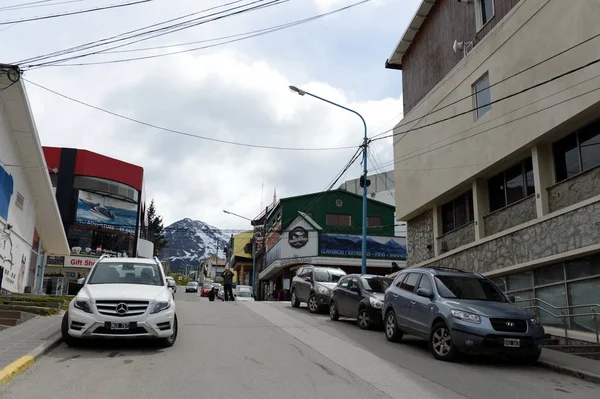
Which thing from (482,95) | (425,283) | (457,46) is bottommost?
(425,283)

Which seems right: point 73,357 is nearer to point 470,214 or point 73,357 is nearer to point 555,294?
point 555,294

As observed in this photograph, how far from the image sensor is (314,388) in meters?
7.09

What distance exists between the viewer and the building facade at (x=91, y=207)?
149ft

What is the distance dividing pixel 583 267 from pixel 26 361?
1172cm

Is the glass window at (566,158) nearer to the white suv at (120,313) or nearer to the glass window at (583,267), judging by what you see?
the glass window at (583,267)

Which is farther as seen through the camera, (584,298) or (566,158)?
(566,158)

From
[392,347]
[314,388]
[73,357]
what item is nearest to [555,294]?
[392,347]

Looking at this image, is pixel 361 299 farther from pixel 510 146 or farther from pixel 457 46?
pixel 457 46

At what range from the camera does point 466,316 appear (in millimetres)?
9688

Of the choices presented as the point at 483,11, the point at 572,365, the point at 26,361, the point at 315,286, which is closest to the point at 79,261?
the point at 315,286

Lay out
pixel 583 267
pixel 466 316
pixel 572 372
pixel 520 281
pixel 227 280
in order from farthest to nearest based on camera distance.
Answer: pixel 227 280 → pixel 520 281 → pixel 583 267 → pixel 466 316 → pixel 572 372

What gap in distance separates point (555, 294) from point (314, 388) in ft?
30.0

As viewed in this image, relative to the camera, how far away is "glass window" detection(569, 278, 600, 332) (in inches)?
482

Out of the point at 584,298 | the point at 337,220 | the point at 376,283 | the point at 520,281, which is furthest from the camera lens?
the point at 337,220
